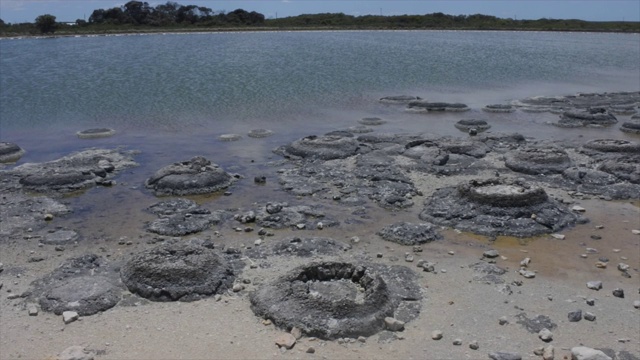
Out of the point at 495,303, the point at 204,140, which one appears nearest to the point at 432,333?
the point at 495,303

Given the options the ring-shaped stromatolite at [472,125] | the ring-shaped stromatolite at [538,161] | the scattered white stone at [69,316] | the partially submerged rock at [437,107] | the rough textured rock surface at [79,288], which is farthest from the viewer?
the partially submerged rock at [437,107]

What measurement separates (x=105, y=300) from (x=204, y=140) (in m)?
10.6

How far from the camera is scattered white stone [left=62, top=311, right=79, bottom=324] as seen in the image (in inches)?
281

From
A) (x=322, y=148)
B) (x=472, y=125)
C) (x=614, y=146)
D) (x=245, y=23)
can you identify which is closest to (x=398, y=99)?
(x=472, y=125)

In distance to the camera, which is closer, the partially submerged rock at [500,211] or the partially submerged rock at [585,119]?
the partially submerged rock at [500,211]

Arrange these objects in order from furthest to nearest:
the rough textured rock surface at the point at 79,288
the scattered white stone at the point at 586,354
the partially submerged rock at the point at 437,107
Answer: the partially submerged rock at the point at 437,107 → the rough textured rock surface at the point at 79,288 → the scattered white stone at the point at 586,354

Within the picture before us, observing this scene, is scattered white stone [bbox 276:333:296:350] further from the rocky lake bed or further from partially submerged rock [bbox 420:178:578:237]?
partially submerged rock [bbox 420:178:578:237]

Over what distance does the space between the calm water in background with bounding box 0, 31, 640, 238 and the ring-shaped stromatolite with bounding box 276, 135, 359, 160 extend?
60cm

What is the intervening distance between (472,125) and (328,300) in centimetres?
1350

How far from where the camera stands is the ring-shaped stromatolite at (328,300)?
692 cm

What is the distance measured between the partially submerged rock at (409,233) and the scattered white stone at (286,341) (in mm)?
3512

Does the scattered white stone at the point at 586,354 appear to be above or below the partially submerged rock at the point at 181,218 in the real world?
above

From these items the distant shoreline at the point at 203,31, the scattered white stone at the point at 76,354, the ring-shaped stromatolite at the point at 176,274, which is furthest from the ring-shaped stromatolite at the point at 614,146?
the distant shoreline at the point at 203,31

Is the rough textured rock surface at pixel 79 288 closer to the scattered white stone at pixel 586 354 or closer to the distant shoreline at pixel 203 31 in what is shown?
the scattered white stone at pixel 586 354
